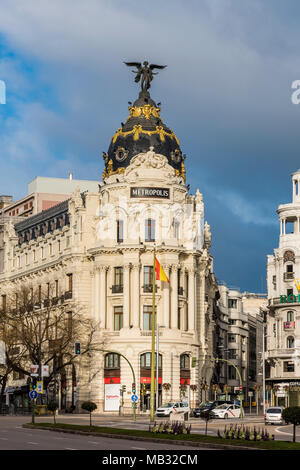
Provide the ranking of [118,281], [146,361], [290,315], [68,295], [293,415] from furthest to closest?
[290,315], [68,295], [118,281], [146,361], [293,415]

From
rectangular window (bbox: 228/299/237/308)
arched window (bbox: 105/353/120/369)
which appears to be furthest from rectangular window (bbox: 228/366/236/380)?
arched window (bbox: 105/353/120/369)

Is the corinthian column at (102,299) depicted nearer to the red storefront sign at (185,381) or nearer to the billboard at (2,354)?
the red storefront sign at (185,381)

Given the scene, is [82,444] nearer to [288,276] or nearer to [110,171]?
[110,171]

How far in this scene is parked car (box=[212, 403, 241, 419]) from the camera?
86.3m

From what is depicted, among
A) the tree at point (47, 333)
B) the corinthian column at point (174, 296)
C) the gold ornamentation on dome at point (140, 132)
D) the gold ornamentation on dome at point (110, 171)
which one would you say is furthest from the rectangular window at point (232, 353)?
the gold ornamentation on dome at point (140, 132)

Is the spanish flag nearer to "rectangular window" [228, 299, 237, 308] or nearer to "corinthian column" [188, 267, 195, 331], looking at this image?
"corinthian column" [188, 267, 195, 331]

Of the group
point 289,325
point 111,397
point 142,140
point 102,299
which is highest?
point 142,140

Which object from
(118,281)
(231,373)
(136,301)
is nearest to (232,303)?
(231,373)

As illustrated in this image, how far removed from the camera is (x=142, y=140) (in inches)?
4264

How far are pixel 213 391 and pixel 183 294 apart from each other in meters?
21.4

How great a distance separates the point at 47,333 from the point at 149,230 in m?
16.7

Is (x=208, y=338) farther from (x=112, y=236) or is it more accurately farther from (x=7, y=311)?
(x=7, y=311)

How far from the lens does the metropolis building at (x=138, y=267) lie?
103938 millimetres
